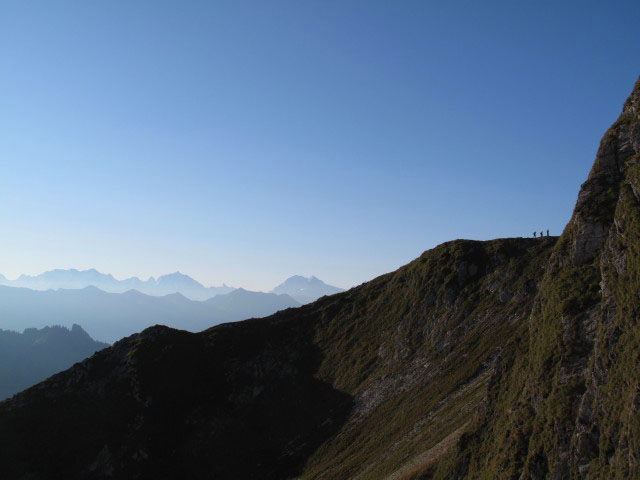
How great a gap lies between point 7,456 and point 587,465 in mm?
102231

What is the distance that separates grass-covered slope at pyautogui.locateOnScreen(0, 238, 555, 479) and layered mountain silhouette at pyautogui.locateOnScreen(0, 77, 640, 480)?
0.35 metres

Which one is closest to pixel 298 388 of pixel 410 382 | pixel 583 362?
pixel 410 382

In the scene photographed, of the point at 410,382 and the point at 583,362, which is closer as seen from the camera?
the point at 583,362

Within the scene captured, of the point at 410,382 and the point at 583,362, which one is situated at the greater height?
the point at 583,362

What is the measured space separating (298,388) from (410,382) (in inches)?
1152

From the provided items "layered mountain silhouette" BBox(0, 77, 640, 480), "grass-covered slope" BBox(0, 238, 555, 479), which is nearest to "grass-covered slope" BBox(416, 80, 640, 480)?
"layered mountain silhouette" BBox(0, 77, 640, 480)

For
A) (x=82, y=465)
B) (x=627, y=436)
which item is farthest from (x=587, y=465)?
(x=82, y=465)

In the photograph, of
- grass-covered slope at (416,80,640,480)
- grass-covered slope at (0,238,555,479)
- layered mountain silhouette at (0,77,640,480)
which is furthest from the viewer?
grass-covered slope at (0,238,555,479)

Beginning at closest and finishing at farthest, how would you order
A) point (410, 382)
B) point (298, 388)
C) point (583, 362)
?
point (583, 362) < point (410, 382) < point (298, 388)

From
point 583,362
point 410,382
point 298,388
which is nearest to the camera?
point 583,362

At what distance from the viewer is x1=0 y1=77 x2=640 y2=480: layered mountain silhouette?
36.2 m

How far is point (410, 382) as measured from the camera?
80.3 meters

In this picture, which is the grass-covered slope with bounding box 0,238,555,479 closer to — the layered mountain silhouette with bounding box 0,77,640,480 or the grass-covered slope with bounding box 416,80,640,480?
the layered mountain silhouette with bounding box 0,77,640,480

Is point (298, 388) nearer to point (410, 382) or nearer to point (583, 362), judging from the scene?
point (410, 382)
